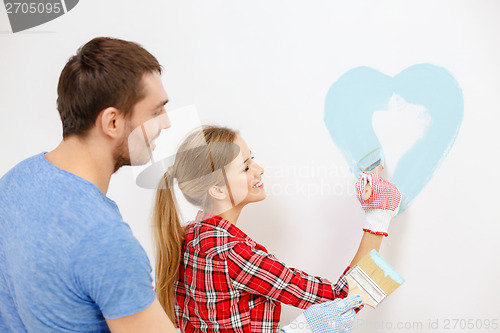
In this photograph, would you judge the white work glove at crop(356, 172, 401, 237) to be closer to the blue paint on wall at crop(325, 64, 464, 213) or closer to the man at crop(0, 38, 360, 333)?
the blue paint on wall at crop(325, 64, 464, 213)

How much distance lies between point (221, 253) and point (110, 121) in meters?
0.38

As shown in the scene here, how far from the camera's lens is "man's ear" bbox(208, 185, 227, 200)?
3.40 feet

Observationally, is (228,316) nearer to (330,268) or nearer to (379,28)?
(330,268)

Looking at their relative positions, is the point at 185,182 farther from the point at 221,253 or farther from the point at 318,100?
the point at 318,100

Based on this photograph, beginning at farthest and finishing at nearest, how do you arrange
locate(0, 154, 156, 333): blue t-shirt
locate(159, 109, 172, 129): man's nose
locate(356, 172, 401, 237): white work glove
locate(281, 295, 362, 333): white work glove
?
locate(356, 172, 401, 237): white work glove, locate(281, 295, 362, 333): white work glove, locate(159, 109, 172, 129): man's nose, locate(0, 154, 156, 333): blue t-shirt

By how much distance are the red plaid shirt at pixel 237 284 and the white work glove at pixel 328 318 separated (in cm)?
3

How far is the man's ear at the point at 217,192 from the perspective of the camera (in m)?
1.04

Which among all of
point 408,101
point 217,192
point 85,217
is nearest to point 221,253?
point 217,192

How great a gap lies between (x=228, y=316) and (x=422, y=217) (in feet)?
1.69

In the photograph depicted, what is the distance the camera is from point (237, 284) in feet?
3.17

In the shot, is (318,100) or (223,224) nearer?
(223,224)

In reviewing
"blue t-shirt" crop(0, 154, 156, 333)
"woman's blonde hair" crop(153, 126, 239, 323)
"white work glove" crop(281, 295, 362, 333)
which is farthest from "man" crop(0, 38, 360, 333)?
"white work glove" crop(281, 295, 362, 333)

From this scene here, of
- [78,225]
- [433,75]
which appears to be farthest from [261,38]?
[78,225]

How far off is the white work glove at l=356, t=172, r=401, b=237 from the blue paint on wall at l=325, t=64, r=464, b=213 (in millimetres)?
55
